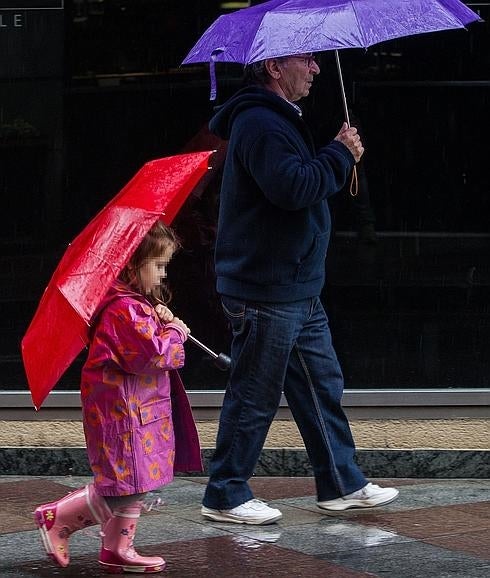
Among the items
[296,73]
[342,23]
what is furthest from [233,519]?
[342,23]

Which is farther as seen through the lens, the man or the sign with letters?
the sign with letters

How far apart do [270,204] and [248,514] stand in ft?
3.97

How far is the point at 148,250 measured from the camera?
4.90 metres

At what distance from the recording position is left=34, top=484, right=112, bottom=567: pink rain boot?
4969mm

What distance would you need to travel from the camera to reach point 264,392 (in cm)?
563

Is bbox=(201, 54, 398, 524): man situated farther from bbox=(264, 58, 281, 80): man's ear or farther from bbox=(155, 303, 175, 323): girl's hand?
bbox=(155, 303, 175, 323): girl's hand

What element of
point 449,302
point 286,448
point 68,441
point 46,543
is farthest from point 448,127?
point 46,543

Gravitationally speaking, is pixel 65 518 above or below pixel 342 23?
below

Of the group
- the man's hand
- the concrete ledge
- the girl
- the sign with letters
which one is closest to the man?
the man's hand

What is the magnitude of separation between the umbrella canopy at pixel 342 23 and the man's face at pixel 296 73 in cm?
16

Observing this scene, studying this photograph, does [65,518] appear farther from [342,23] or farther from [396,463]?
[396,463]

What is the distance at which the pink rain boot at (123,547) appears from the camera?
16.3 ft

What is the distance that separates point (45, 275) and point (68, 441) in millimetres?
895

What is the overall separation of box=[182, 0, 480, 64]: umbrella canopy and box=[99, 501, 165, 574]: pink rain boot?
168 cm
